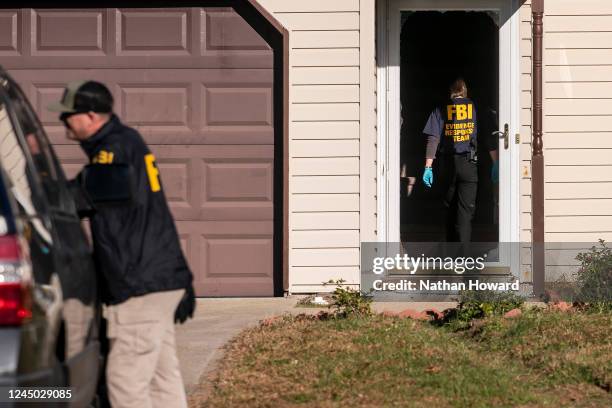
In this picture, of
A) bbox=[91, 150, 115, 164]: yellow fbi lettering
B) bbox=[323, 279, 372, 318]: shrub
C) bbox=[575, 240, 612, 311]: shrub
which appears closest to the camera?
bbox=[91, 150, 115, 164]: yellow fbi lettering

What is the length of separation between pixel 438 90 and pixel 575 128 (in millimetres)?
3158

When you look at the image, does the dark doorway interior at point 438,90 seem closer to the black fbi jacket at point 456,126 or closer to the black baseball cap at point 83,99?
the black fbi jacket at point 456,126

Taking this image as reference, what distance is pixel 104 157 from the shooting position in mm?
5422

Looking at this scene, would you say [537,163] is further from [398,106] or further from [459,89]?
[398,106]

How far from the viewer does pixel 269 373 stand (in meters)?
7.52

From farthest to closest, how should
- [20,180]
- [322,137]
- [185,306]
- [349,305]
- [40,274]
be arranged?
[322,137], [349,305], [185,306], [20,180], [40,274]

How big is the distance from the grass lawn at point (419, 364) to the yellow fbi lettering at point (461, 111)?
2914mm

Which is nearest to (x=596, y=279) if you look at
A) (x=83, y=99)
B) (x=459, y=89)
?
(x=459, y=89)

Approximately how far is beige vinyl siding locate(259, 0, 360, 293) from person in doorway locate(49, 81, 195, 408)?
17.3 feet

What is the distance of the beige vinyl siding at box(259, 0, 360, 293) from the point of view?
1082 cm

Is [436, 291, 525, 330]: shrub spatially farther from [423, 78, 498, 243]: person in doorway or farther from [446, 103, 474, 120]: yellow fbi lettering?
[446, 103, 474, 120]: yellow fbi lettering

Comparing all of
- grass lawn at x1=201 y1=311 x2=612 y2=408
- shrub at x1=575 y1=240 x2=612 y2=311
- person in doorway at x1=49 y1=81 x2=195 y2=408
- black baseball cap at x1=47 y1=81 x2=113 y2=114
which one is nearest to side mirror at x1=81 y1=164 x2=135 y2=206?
person in doorway at x1=49 y1=81 x2=195 y2=408

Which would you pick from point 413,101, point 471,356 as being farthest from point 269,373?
point 413,101

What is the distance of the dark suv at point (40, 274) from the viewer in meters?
4.14
